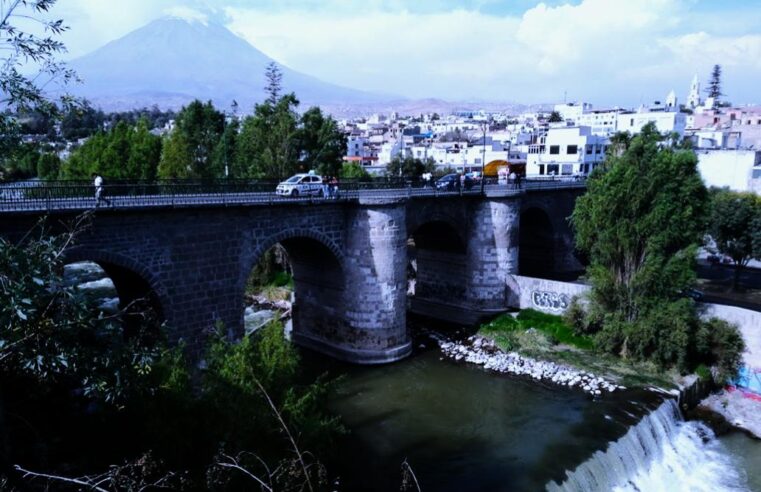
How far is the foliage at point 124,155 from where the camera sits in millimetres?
56031

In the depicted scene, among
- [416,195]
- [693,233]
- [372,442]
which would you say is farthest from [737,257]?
[372,442]

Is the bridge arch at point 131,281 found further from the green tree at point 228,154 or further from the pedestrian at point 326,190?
the green tree at point 228,154

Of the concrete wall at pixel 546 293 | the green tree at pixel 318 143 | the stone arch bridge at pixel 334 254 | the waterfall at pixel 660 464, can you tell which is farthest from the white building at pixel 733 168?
the waterfall at pixel 660 464

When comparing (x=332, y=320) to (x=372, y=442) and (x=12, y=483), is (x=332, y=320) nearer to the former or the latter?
(x=372, y=442)

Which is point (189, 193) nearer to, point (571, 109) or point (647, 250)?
point (647, 250)

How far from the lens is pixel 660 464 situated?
2133 cm

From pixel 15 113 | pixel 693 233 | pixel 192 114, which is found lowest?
pixel 693 233

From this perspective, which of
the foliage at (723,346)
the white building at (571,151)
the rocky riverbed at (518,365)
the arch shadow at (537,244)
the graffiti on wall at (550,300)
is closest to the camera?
the rocky riverbed at (518,365)

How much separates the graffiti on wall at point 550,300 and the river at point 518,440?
752 centimetres

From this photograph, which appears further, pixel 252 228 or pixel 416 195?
pixel 416 195

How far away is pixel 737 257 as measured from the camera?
3953 centimetres

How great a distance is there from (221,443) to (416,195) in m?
21.8

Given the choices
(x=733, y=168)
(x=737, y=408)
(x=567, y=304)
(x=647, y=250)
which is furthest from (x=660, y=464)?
(x=733, y=168)

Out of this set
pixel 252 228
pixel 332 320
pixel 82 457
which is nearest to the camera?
pixel 82 457
